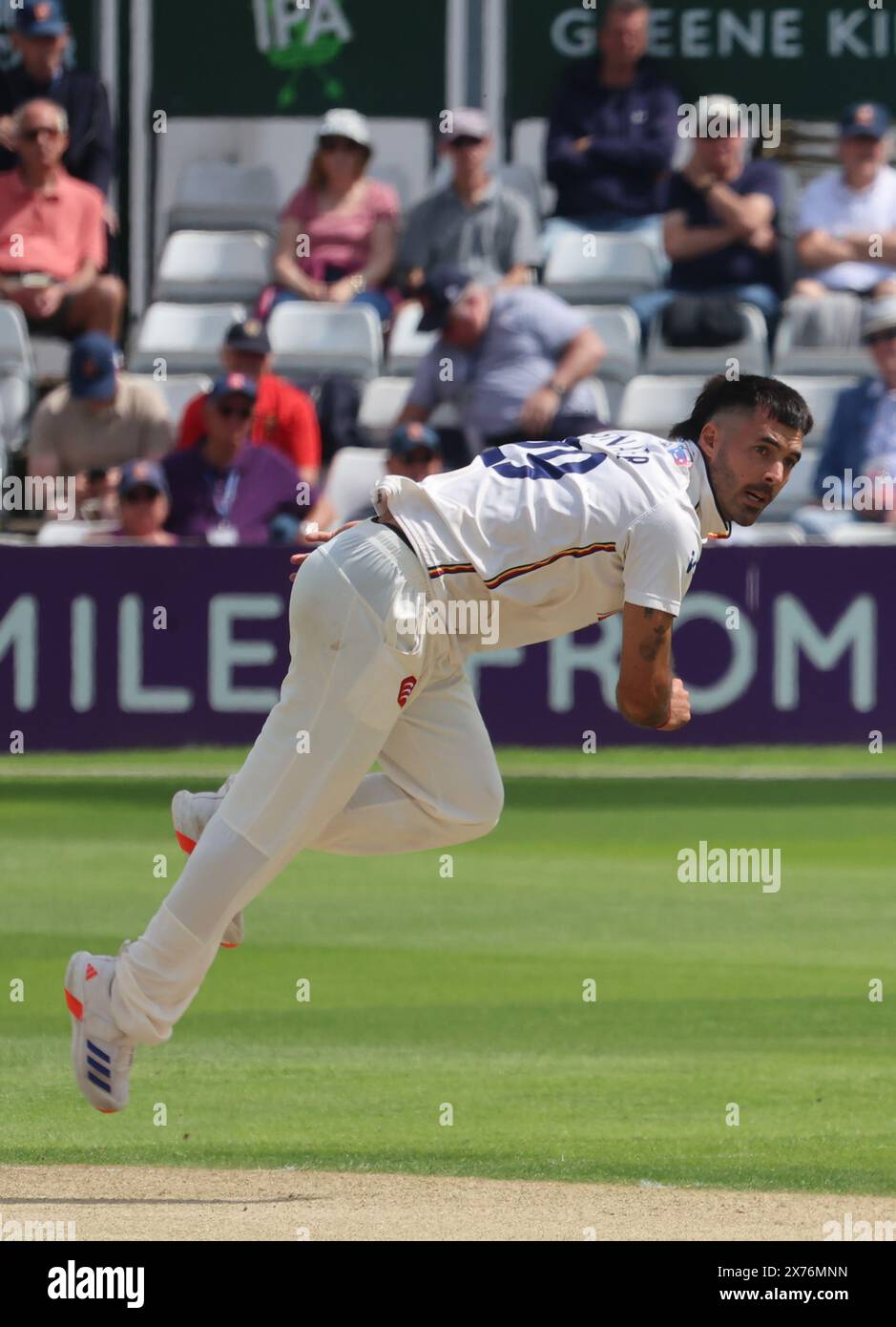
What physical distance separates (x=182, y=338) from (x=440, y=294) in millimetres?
2844

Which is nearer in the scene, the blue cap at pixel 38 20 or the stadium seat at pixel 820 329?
the stadium seat at pixel 820 329

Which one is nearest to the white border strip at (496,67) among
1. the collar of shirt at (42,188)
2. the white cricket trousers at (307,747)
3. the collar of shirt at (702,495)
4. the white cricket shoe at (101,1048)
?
the collar of shirt at (42,188)

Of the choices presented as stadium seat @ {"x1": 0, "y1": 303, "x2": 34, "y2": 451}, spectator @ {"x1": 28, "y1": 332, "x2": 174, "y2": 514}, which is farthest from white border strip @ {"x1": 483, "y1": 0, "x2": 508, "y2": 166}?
spectator @ {"x1": 28, "y1": 332, "x2": 174, "y2": 514}

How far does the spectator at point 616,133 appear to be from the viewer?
54.7ft

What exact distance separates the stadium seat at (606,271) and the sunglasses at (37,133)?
368 cm

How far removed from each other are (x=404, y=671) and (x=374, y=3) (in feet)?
47.4

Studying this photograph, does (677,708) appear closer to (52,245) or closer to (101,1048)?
(101,1048)

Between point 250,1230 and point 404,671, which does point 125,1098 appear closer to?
point 250,1230

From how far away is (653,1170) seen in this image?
5746 millimetres

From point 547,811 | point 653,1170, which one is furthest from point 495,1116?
point 547,811

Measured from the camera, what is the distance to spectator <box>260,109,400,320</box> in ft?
54.4

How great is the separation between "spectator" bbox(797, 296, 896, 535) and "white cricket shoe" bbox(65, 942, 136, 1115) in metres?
9.77

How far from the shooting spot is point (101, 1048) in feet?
18.1

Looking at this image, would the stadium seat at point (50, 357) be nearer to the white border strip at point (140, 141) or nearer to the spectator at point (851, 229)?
the white border strip at point (140, 141)
